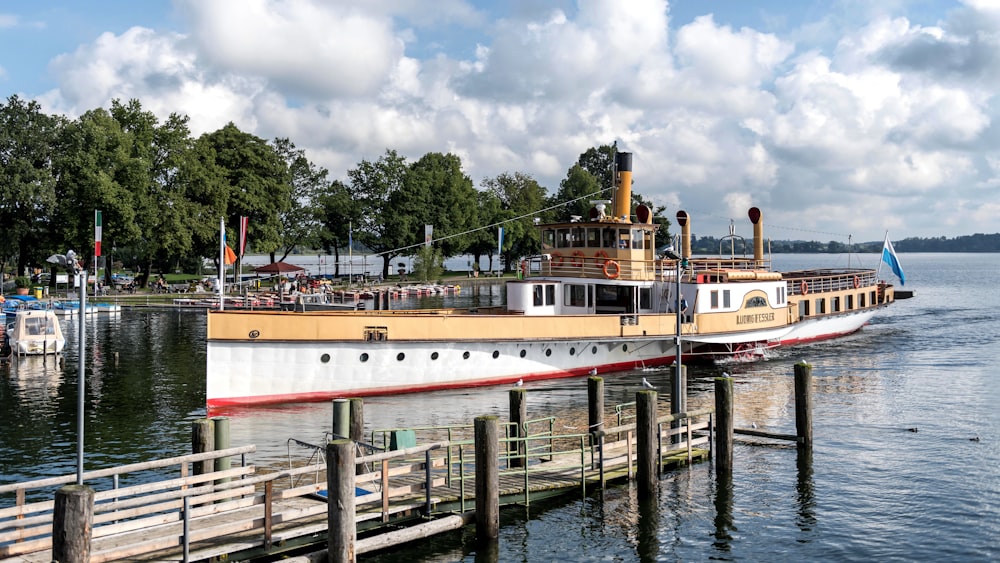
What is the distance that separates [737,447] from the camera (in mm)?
24250

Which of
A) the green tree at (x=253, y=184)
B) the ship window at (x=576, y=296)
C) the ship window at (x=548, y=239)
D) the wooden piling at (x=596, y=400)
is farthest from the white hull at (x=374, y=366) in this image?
the green tree at (x=253, y=184)

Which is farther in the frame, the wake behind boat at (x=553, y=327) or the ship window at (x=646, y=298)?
the ship window at (x=646, y=298)

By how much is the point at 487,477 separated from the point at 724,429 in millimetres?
7621

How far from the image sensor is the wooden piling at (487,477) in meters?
15.9

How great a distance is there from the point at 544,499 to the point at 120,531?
888cm

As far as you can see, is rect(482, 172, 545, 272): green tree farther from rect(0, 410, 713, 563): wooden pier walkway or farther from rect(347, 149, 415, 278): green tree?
rect(0, 410, 713, 563): wooden pier walkway

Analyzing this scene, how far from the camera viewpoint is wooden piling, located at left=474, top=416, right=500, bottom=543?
15.9 meters

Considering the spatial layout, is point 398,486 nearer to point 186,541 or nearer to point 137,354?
point 186,541

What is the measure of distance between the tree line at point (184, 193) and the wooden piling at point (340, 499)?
3702cm

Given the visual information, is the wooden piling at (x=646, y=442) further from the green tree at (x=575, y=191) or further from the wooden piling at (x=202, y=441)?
the green tree at (x=575, y=191)

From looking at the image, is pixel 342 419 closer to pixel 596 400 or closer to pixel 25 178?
A: pixel 596 400

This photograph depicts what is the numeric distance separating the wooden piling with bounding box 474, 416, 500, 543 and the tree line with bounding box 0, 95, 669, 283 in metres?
34.7

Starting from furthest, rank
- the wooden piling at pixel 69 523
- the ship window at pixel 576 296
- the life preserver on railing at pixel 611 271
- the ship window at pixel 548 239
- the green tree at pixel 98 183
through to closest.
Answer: the green tree at pixel 98 183, the ship window at pixel 548 239, the ship window at pixel 576 296, the life preserver on railing at pixel 611 271, the wooden piling at pixel 69 523

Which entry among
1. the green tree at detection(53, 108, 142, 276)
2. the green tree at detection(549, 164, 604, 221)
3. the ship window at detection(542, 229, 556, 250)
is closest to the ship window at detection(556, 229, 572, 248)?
the ship window at detection(542, 229, 556, 250)
